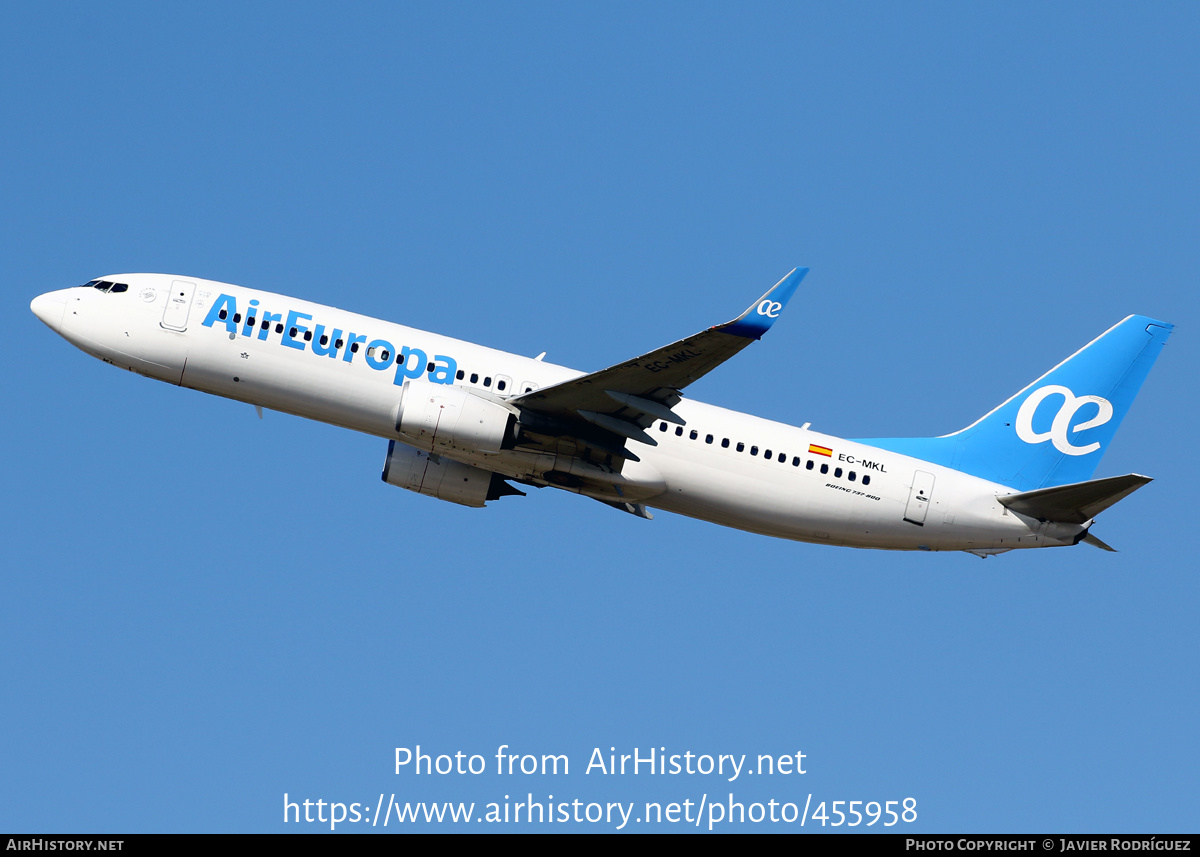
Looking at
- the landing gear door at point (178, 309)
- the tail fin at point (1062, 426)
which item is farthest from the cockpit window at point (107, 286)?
the tail fin at point (1062, 426)

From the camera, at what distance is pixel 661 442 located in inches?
1442

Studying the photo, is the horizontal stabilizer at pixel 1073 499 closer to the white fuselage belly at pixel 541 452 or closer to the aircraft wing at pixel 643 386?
the white fuselage belly at pixel 541 452

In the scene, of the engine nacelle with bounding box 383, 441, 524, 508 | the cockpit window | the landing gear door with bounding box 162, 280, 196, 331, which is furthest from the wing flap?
the cockpit window

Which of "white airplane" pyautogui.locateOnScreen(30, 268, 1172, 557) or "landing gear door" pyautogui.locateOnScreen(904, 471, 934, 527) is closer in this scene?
"white airplane" pyautogui.locateOnScreen(30, 268, 1172, 557)

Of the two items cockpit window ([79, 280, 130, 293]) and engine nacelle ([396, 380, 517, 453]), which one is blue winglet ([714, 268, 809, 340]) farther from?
cockpit window ([79, 280, 130, 293])

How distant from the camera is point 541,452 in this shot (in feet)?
118

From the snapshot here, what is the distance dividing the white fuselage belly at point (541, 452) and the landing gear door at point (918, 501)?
7 centimetres

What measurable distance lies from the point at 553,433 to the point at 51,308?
15757 mm

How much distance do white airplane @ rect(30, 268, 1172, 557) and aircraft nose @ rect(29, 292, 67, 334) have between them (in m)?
0.05

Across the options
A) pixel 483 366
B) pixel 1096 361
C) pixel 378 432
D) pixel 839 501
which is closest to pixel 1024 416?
pixel 1096 361

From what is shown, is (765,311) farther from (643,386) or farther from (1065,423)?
(1065,423)

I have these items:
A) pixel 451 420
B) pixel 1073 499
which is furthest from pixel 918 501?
pixel 451 420

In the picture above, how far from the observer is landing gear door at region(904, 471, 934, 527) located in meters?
37.7
